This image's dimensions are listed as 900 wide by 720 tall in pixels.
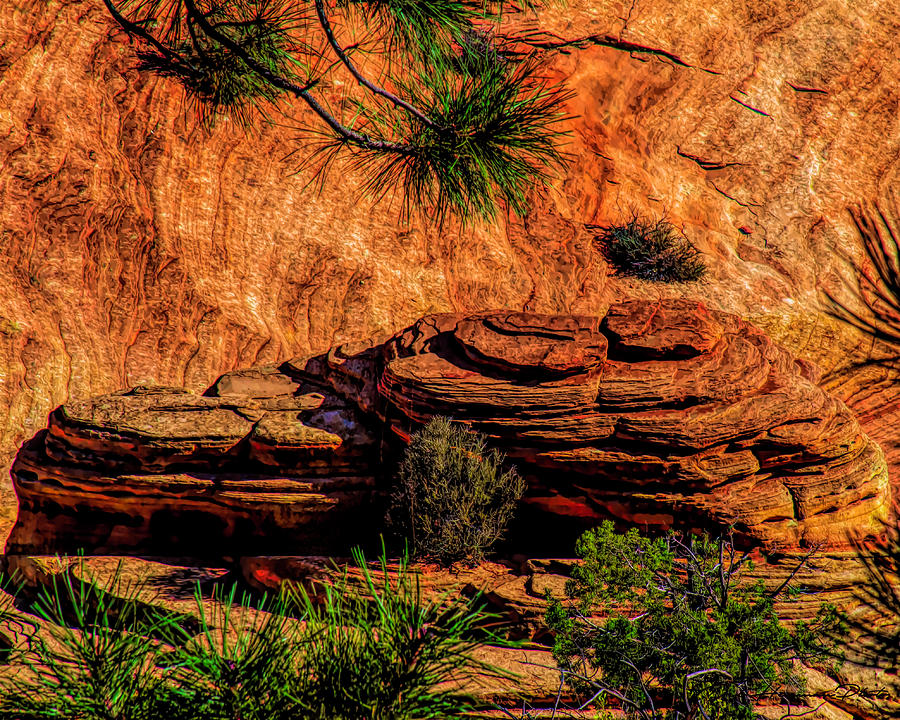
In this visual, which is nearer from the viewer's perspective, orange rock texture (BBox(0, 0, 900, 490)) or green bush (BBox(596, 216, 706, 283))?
orange rock texture (BBox(0, 0, 900, 490))

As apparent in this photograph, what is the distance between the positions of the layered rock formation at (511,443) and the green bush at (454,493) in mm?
216

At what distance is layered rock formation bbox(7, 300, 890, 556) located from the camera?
19.8 feet

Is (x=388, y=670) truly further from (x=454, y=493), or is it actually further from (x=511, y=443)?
(x=511, y=443)

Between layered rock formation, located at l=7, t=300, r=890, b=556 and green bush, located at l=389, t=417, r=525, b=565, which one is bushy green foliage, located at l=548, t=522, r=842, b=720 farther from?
green bush, located at l=389, t=417, r=525, b=565

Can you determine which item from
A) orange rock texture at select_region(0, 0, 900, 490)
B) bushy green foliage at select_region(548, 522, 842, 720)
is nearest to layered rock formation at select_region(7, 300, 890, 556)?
bushy green foliage at select_region(548, 522, 842, 720)

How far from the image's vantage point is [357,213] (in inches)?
390

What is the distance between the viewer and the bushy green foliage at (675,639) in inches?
163

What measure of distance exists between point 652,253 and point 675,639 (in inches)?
265

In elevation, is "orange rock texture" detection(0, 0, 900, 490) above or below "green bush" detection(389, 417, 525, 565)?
above

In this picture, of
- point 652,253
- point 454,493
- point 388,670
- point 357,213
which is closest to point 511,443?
point 454,493

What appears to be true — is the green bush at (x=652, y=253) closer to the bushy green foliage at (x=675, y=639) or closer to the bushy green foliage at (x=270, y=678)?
the bushy green foliage at (x=675, y=639)

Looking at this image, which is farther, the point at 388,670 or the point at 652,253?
the point at 652,253

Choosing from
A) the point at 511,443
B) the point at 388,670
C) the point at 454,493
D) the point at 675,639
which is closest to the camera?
the point at 388,670

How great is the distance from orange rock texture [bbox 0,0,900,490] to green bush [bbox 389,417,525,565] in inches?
129
